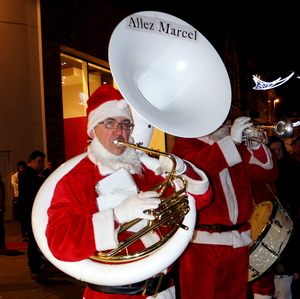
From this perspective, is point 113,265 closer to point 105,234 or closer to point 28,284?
point 105,234

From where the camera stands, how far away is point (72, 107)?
1091 centimetres

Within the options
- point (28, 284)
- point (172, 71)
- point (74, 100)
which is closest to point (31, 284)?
point (28, 284)

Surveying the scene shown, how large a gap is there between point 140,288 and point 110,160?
691 millimetres

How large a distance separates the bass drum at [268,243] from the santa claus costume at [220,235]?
326mm

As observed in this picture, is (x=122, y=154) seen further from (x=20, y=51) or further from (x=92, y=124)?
(x=20, y=51)

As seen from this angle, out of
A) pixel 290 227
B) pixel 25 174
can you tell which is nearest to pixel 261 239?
pixel 290 227

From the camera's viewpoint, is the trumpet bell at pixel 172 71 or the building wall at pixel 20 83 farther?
the building wall at pixel 20 83

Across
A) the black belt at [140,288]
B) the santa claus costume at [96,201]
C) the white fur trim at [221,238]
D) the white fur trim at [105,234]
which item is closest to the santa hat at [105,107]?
the santa claus costume at [96,201]

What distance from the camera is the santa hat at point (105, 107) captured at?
2039 millimetres

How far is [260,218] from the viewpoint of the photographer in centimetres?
343

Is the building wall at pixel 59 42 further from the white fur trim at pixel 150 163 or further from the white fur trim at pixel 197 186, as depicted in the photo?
the white fur trim at pixel 197 186

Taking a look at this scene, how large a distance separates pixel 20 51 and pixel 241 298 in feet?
29.7

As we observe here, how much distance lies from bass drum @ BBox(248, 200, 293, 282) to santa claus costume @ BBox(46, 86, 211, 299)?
1.28 m

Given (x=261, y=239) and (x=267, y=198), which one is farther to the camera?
(x=267, y=198)
